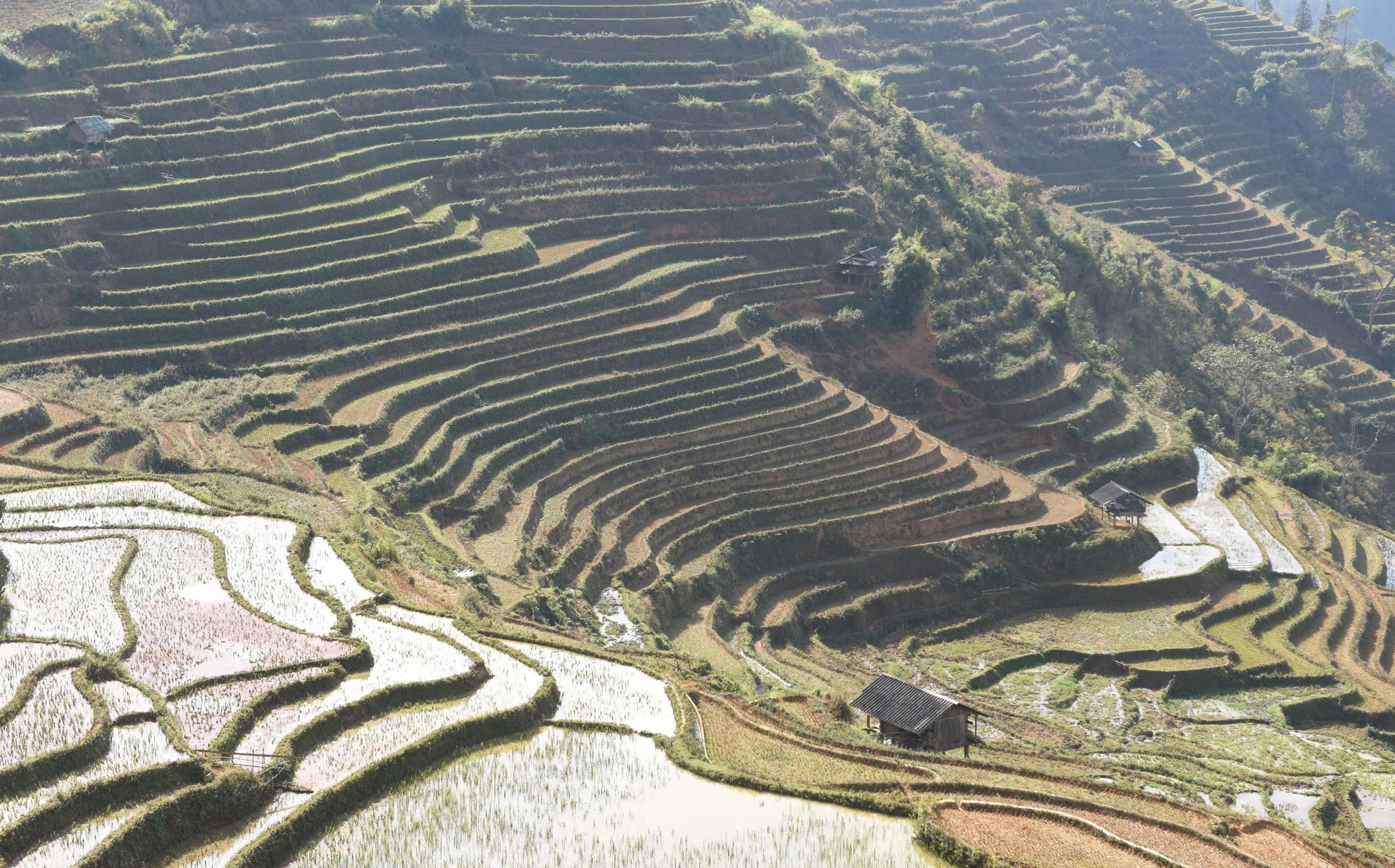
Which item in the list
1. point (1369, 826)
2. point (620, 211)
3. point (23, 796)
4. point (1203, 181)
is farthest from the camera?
point (1203, 181)

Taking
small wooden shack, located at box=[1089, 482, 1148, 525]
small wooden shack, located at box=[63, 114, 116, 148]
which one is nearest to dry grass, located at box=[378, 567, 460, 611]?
small wooden shack, located at box=[1089, 482, 1148, 525]

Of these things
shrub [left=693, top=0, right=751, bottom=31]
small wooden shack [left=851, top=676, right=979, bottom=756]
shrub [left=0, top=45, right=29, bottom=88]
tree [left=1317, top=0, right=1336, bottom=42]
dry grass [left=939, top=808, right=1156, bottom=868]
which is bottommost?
small wooden shack [left=851, top=676, right=979, bottom=756]

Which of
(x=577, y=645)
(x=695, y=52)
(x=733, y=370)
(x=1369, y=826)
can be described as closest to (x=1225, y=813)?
(x=1369, y=826)

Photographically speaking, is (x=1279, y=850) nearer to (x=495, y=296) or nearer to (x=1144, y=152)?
(x=495, y=296)

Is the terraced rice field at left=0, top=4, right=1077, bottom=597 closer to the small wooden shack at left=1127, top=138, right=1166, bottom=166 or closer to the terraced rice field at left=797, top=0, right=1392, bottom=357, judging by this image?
the terraced rice field at left=797, top=0, right=1392, bottom=357

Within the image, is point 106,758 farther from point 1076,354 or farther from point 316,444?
point 1076,354
